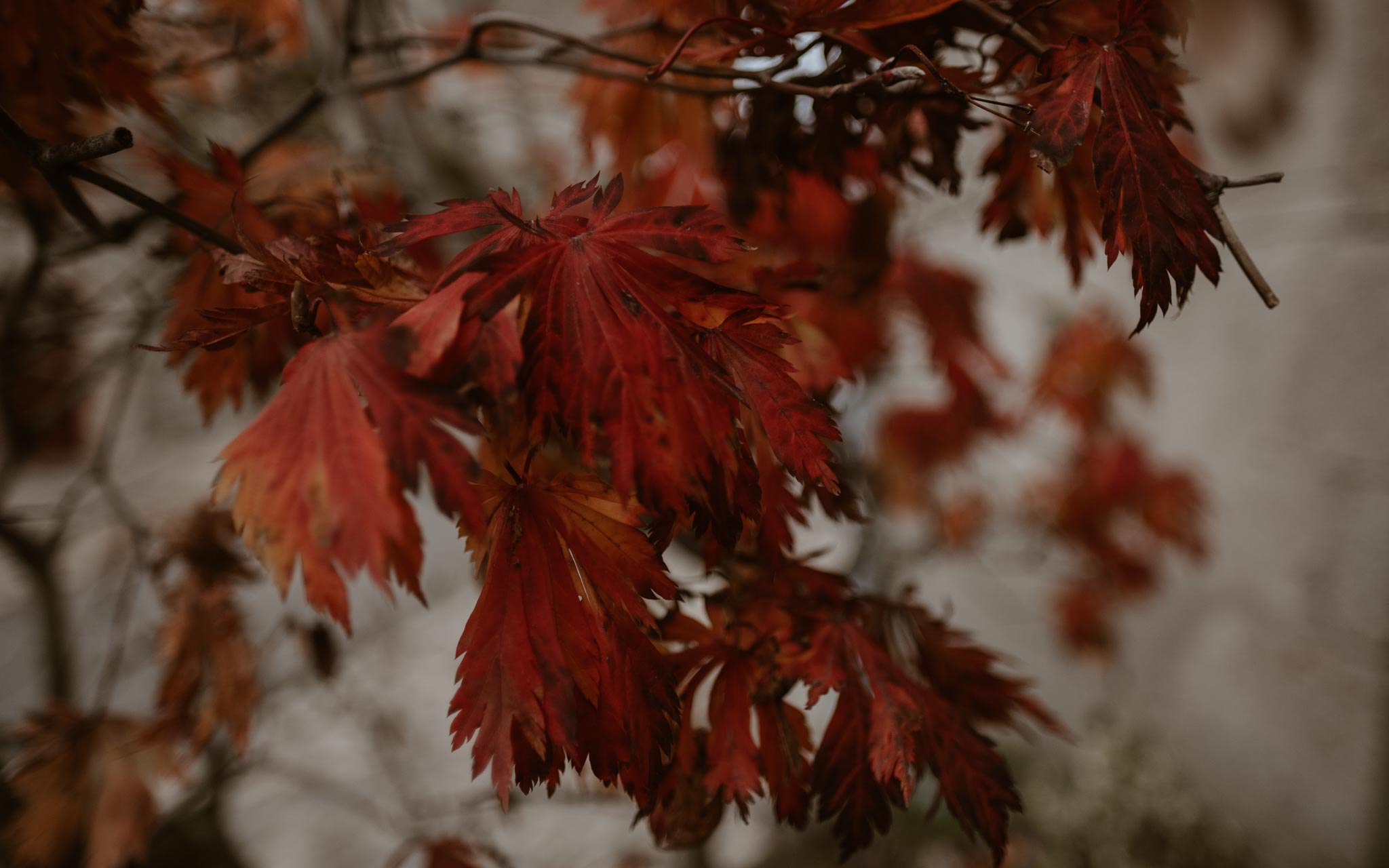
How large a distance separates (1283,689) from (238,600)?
2.48 metres

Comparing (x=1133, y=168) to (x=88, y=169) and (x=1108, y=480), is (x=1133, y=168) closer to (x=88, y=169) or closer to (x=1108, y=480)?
(x=88, y=169)

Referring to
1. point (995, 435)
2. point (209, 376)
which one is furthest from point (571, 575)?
point (995, 435)

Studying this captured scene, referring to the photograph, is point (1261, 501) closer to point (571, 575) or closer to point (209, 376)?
point (571, 575)

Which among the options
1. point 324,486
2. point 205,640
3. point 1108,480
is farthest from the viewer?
point 1108,480

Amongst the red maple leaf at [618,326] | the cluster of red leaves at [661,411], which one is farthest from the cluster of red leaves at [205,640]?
the red maple leaf at [618,326]

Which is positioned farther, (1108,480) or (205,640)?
(1108,480)

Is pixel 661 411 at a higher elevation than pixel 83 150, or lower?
lower

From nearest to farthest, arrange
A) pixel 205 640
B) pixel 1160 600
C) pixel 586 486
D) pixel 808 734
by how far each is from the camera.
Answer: pixel 586 486 < pixel 808 734 < pixel 205 640 < pixel 1160 600

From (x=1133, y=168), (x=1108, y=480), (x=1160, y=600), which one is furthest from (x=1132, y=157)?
(x=1160, y=600)

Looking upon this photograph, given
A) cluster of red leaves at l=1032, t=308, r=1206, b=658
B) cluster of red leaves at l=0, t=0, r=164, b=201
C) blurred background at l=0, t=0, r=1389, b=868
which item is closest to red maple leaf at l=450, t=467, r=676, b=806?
cluster of red leaves at l=0, t=0, r=164, b=201

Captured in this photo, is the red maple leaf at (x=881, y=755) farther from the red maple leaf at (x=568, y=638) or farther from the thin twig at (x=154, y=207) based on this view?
the thin twig at (x=154, y=207)

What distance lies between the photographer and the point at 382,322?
1.32 feet

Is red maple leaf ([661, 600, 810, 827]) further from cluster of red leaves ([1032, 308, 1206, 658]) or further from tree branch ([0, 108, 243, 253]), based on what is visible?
cluster of red leaves ([1032, 308, 1206, 658])

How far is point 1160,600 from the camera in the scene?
7.20 ft
